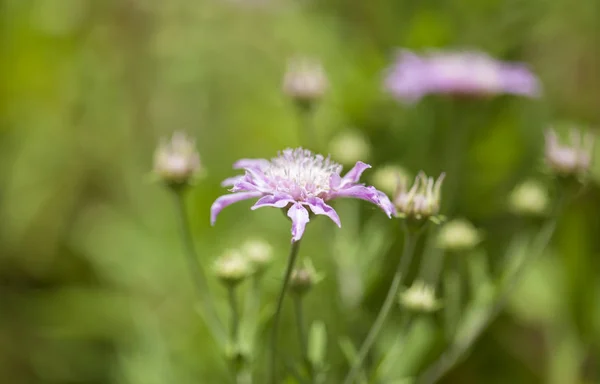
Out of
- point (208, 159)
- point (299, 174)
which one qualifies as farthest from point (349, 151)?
point (208, 159)

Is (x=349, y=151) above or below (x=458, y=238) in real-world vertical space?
above

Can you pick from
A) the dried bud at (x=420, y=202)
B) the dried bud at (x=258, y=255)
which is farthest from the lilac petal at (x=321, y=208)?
the dried bud at (x=258, y=255)

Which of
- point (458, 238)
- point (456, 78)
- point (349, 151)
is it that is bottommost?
point (458, 238)

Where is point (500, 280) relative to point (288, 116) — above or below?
below

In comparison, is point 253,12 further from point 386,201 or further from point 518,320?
point 386,201

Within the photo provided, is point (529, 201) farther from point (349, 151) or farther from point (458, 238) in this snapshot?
point (349, 151)

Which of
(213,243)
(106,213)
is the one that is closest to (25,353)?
(106,213)

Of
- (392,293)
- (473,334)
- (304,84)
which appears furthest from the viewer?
(304,84)

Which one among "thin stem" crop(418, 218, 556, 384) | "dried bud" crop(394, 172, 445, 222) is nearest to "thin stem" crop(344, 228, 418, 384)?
"dried bud" crop(394, 172, 445, 222)
